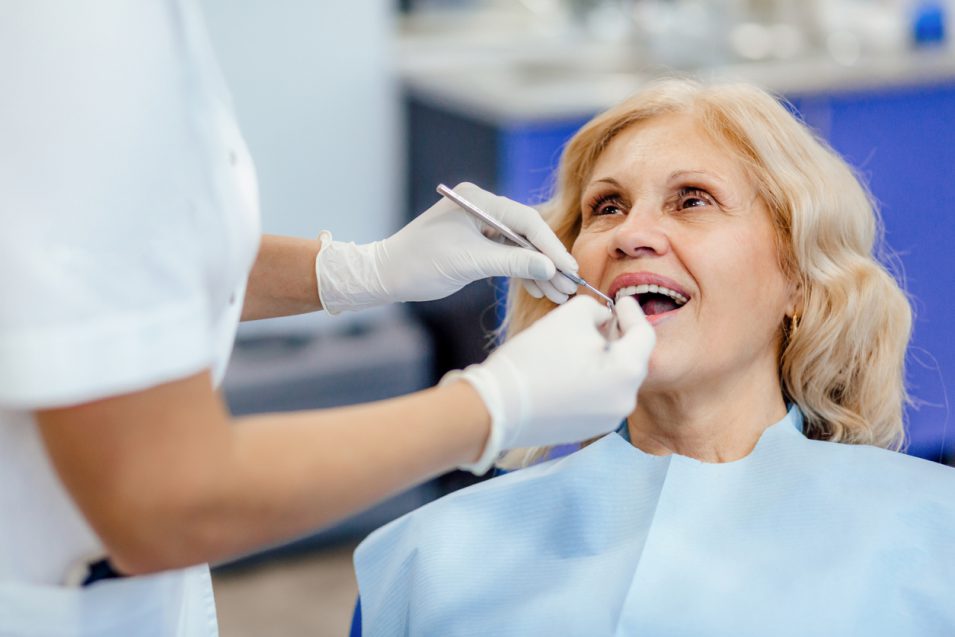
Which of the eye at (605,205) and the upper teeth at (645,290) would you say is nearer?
the upper teeth at (645,290)

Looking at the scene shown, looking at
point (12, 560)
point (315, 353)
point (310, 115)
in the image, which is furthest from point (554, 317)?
point (310, 115)

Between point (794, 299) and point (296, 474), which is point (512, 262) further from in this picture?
point (296, 474)

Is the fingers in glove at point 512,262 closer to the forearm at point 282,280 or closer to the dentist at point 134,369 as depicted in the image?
the forearm at point 282,280

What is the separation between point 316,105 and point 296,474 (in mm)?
2347

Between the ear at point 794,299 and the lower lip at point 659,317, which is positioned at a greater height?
the lower lip at point 659,317

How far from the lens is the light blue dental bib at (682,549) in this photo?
1.26 meters

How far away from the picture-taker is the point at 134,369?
2.66 ft

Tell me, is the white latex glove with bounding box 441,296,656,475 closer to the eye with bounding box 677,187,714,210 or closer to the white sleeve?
the white sleeve

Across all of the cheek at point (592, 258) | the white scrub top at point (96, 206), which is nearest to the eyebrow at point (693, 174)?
the cheek at point (592, 258)

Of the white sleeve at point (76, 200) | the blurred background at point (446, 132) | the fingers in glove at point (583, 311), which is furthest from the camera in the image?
the blurred background at point (446, 132)

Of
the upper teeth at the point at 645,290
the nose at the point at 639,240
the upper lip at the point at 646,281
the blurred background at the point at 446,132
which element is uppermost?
the nose at the point at 639,240

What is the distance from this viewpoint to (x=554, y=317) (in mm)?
1054

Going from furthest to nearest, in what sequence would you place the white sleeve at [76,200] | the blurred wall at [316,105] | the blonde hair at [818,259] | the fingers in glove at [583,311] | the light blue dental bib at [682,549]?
1. the blurred wall at [316,105]
2. the blonde hair at [818,259]
3. the light blue dental bib at [682,549]
4. the fingers in glove at [583,311]
5. the white sleeve at [76,200]

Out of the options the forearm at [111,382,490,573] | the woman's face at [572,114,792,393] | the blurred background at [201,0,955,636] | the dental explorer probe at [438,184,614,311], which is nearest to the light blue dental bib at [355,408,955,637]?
the woman's face at [572,114,792,393]
